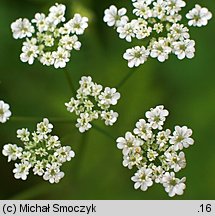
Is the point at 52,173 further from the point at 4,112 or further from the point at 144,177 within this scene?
the point at 144,177

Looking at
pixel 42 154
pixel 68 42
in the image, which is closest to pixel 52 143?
pixel 42 154

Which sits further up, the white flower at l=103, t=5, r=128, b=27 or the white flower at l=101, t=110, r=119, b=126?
the white flower at l=103, t=5, r=128, b=27

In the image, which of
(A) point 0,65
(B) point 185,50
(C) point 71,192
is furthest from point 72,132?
(B) point 185,50

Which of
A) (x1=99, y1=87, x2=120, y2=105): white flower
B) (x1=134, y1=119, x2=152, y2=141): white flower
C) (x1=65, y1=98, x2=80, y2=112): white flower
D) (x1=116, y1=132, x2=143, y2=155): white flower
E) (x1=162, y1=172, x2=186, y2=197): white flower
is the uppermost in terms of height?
(x1=99, y1=87, x2=120, y2=105): white flower

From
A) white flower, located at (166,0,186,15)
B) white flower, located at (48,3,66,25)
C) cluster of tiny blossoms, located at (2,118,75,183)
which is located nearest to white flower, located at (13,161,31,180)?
cluster of tiny blossoms, located at (2,118,75,183)

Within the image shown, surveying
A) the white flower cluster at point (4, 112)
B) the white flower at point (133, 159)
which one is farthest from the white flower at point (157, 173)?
the white flower cluster at point (4, 112)

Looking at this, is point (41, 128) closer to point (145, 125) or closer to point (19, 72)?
point (145, 125)

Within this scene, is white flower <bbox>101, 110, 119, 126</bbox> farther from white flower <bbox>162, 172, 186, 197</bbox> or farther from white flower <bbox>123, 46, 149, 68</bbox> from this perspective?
white flower <bbox>162, 172, 186, 197</bbox>
